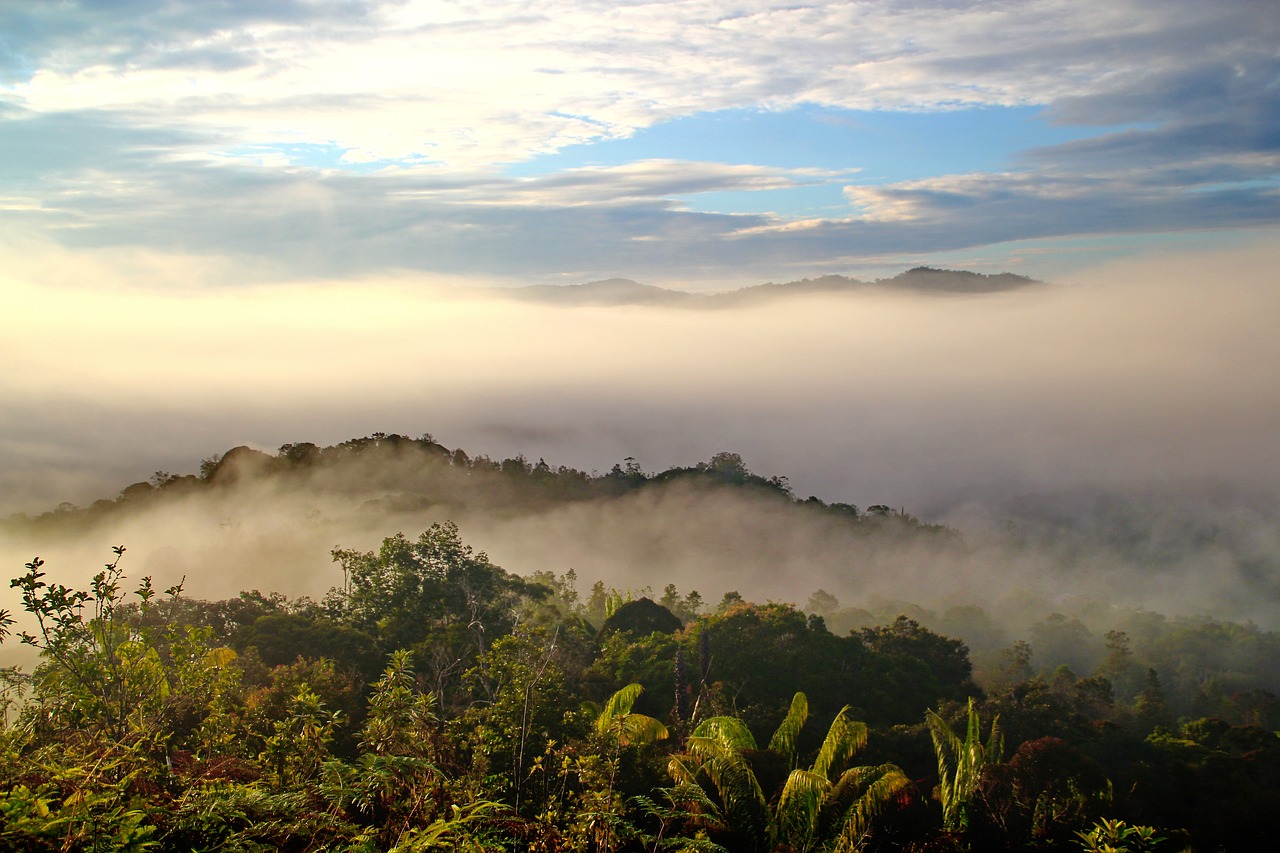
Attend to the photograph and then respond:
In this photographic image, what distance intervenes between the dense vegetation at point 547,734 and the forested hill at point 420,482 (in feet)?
75.9

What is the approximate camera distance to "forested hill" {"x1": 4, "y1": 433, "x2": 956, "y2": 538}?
58750 mm

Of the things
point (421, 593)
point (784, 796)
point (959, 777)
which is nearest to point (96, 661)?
point (784, 796)

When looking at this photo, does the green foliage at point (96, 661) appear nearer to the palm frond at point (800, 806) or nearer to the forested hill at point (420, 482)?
the palm frond at point (800, 806)

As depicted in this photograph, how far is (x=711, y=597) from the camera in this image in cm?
6581

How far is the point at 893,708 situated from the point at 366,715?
14.6m

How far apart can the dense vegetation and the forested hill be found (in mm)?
23140

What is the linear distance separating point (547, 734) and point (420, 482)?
54.6m

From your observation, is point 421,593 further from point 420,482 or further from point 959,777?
point 420,482

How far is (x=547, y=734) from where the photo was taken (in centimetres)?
1238

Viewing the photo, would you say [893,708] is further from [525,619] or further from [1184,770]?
[525,619]

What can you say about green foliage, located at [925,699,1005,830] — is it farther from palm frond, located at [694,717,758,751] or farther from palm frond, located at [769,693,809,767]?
palm frond, located at [694,717,758,751]

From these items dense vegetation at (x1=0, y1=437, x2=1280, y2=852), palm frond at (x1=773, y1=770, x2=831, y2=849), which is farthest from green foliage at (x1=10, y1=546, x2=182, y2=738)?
palm frond at (x1=773, y1=770, x2=831, y2=849)

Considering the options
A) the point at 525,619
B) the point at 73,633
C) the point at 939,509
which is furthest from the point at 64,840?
the point at 939,509

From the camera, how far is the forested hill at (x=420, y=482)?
5875 centimetres
